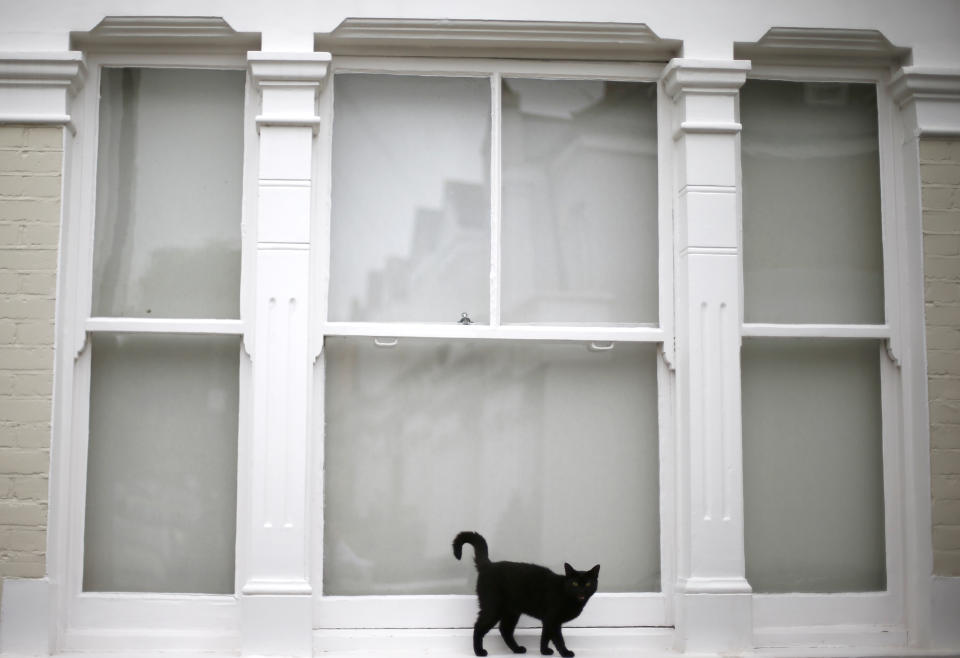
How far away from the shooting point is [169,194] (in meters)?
4.31

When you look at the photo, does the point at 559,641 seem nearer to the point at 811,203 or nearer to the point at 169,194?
the point at 811,203

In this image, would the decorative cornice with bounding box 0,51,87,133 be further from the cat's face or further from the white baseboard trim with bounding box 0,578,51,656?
the cat's face

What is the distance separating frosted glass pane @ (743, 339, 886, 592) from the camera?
433 centimetres

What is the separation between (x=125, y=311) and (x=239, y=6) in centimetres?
134

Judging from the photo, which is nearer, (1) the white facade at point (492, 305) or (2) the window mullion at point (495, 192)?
(1) the white facade at point (492, 305)

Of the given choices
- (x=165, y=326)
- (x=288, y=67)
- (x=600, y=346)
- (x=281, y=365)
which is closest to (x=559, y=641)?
(x=600, y=346)

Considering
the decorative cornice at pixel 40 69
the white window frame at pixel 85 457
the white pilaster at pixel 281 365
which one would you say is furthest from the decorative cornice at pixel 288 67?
the decorative cornice at pixel 40 69

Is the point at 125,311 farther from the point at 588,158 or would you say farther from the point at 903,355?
the point at 903,355

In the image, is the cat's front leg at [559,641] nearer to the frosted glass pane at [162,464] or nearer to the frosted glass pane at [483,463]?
the frosted glass pane at [483,463]

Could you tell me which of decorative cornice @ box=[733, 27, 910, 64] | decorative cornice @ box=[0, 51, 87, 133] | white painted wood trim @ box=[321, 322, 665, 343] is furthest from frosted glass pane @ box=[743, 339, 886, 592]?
Result: decorative cornice @ box=[0, 51, 87, 133]

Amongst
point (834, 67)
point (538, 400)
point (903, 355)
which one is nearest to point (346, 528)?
point (538, 400)

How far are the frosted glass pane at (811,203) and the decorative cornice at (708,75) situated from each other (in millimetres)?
276

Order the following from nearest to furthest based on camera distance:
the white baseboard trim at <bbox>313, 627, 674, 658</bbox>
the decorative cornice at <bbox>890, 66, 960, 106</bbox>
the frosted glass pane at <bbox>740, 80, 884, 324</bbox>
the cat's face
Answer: the cat's face → the white baseboard trim at <bbox>313, 627, 674, 658</bbox> → the decorative cornice at <bbox>890, 66, 960, 106</bbox> → the frosted glass pane at <bbox>740, 80, 884, 324</bbox>

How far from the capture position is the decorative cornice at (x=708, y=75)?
4.23 m
